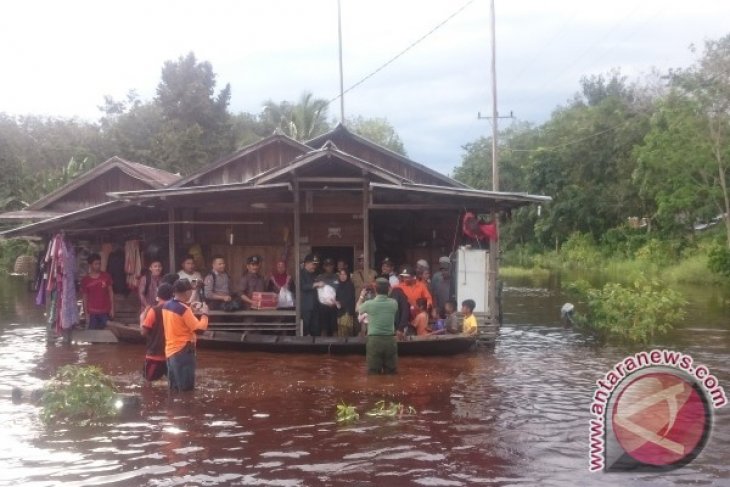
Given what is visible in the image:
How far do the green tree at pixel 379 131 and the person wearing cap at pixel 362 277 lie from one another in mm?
56210

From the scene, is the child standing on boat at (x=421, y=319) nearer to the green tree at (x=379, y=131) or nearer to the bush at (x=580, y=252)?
the bush at (x=580, y=252)

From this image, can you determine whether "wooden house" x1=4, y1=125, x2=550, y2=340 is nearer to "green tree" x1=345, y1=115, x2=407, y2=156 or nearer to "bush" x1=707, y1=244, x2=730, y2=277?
"bush" x1=707, y1=244, x2=730, y2=277

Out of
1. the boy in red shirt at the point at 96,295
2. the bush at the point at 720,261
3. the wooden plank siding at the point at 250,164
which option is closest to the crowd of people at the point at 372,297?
the boy in red shirt at the point at 96,295

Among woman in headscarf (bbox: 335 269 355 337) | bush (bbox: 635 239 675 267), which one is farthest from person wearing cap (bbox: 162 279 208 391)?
bush (bbox: 635 239 675 267)

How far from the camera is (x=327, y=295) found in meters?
14.6

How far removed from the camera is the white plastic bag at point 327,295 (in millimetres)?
14547

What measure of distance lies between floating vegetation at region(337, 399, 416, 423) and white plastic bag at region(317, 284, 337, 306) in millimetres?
4593

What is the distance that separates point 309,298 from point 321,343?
116 cm

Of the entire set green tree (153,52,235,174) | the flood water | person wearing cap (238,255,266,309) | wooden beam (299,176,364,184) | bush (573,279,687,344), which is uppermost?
green tree (153,52,235,174)

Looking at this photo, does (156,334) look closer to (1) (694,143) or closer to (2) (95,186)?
(2) (95,186)

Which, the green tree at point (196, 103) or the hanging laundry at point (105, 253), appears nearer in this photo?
the hanging laundry at point (105, 253)

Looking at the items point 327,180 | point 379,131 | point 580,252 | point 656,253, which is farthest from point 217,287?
point 379,131

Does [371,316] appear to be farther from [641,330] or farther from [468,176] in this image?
[468,176]

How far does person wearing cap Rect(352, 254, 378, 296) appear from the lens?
574 inches
